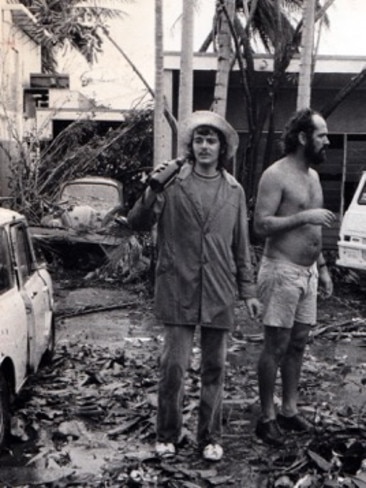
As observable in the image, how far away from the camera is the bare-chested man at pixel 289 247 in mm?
5156

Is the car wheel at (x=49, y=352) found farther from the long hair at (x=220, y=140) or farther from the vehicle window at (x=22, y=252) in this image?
the long hair at (x=220, y=140)

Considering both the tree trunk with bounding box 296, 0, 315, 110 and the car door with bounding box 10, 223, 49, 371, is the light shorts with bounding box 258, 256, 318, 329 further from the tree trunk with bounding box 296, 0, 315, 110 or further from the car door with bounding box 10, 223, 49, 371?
the tree trunk with bounding box 296, 0, 315, 110

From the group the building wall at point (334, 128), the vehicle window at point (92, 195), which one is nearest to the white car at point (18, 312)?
the vehicle window at point (92, 195)

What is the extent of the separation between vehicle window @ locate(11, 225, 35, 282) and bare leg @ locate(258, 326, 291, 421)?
2.25m

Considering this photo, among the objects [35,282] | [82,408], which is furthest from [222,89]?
[82,408]

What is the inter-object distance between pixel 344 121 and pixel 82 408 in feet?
43.2

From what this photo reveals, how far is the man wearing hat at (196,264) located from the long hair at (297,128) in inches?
20.9

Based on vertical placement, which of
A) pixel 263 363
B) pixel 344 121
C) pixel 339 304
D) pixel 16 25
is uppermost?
pixel 16 25

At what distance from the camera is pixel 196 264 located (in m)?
4.86

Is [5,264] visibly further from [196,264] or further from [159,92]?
[159,92]

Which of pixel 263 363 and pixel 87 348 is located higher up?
pixel 263 363

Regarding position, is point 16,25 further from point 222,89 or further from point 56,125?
point 222,89

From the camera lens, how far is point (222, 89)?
532 inches

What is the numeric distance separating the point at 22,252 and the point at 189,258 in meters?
2.37
